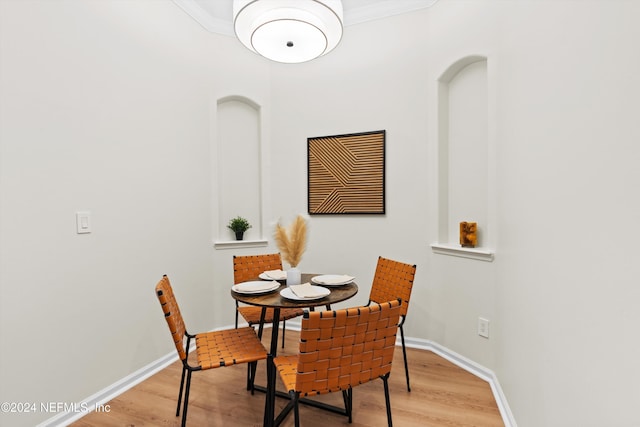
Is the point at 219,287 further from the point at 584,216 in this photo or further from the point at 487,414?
the point at 584,216

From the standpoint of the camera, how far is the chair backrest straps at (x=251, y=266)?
2627 mm

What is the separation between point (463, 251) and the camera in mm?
2504

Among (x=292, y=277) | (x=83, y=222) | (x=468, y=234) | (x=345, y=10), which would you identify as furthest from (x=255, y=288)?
(x=345, y=10)

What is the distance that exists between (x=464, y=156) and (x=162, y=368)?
116 inches

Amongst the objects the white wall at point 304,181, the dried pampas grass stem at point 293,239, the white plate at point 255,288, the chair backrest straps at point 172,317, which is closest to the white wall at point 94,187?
the white wall at point 304,181

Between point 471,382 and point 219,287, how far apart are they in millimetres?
2300

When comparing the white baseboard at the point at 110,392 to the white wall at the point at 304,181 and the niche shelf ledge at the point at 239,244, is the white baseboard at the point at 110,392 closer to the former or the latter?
the white wall at the point at 304,181

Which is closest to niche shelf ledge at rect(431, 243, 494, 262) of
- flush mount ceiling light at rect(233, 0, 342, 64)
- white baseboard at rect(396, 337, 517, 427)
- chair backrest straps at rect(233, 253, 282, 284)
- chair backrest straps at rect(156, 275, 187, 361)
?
white baseboard at rect(396, 337, 517, 427)

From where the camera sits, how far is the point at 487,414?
194cm

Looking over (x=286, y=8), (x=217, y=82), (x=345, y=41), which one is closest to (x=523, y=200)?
(x=286, y=8)

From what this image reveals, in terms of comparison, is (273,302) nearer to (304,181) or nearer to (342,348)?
(342,348)

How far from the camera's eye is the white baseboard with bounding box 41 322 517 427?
1.85m

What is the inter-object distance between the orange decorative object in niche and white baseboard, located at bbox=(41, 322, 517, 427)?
0.90 metres

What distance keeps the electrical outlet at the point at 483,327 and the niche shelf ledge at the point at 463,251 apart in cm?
45
